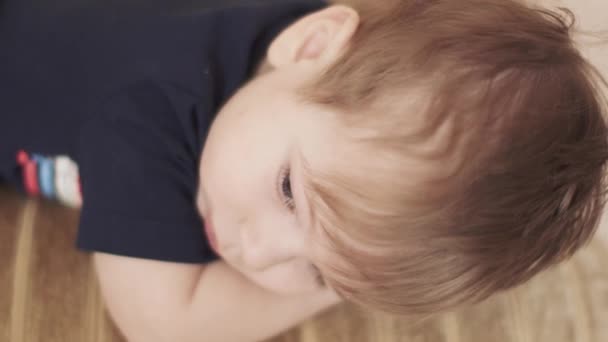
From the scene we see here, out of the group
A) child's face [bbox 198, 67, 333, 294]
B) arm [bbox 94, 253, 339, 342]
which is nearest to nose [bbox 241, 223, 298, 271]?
child's face [bbox 198, 67, 333, 294]

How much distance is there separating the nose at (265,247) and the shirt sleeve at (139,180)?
0.28ft

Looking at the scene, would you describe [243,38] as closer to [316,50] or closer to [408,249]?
[316,50]

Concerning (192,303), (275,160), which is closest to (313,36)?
(275,160)

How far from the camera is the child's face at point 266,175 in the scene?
1.86ft

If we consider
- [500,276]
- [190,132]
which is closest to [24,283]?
[190,132]

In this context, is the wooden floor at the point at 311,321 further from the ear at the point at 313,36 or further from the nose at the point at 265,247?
the ear at the point at 313,36

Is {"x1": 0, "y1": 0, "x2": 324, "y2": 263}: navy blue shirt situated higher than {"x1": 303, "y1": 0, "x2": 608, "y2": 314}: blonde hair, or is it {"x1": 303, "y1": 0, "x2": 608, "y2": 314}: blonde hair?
{"x1": 303, "y1": 0, "x2": 608, "y2": 314}: blonde hair

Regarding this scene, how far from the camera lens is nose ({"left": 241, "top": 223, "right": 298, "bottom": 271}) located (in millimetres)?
584

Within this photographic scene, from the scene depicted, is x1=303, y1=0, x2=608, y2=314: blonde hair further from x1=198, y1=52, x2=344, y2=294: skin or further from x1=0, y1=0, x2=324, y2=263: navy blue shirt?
x1=0, y1=0, x2=324, y2=263: navy blue shirt

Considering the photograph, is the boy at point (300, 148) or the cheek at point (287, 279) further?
the cheek at point (287, 279)

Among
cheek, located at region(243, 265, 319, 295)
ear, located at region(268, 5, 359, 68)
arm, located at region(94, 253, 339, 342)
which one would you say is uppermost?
ear, located at region(268, 5, 359, 68)

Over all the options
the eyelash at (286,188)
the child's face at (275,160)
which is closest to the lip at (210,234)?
the child's face at (275,160)

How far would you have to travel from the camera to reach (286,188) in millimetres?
581

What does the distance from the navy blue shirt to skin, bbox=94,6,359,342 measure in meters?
0.03
